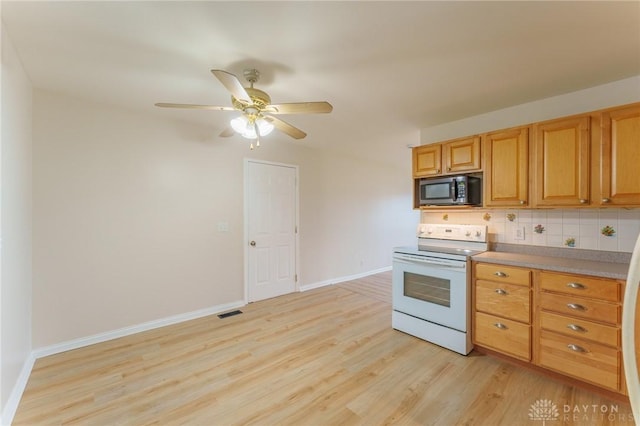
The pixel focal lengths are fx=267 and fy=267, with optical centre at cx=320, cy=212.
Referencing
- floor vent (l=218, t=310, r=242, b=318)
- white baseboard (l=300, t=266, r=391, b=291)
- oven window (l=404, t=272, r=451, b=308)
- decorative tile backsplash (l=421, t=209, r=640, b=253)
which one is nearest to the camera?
decorative tile backsplash (l=421, t=209, r=640, b=253)

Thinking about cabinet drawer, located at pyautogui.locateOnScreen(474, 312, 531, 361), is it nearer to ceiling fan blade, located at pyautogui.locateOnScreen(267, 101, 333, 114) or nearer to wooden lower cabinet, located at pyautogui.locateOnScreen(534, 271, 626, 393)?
wooden lower cabinet, located at pyautogui.locateOnScreen(534, 271, 626, 393)

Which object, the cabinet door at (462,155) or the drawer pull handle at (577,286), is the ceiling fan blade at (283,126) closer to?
the cabinet door at (462,155)

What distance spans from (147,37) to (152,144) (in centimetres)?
161

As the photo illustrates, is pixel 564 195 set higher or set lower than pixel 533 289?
higher

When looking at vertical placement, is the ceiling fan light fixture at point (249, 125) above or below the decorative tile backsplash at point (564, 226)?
above

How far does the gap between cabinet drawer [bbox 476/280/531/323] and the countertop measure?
8.1 inches

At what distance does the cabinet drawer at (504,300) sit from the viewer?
2195 millimetres

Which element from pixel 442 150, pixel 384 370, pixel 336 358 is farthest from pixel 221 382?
pixel 442 150

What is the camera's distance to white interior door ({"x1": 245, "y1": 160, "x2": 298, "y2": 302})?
3.85 meters

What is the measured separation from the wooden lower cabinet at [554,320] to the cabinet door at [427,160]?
Result: 1.18 m

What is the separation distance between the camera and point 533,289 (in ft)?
7.09

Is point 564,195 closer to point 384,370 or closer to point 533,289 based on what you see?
point 533,289

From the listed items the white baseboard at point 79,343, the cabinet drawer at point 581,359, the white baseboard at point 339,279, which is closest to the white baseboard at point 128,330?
the white baseboard at point 79,343

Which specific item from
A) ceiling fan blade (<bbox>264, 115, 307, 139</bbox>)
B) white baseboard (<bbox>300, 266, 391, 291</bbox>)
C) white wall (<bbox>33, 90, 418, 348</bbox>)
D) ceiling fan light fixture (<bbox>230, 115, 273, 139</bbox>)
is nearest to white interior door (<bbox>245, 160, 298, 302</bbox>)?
white wall (<bbox>33, 90, 418, 348</bbox>)
